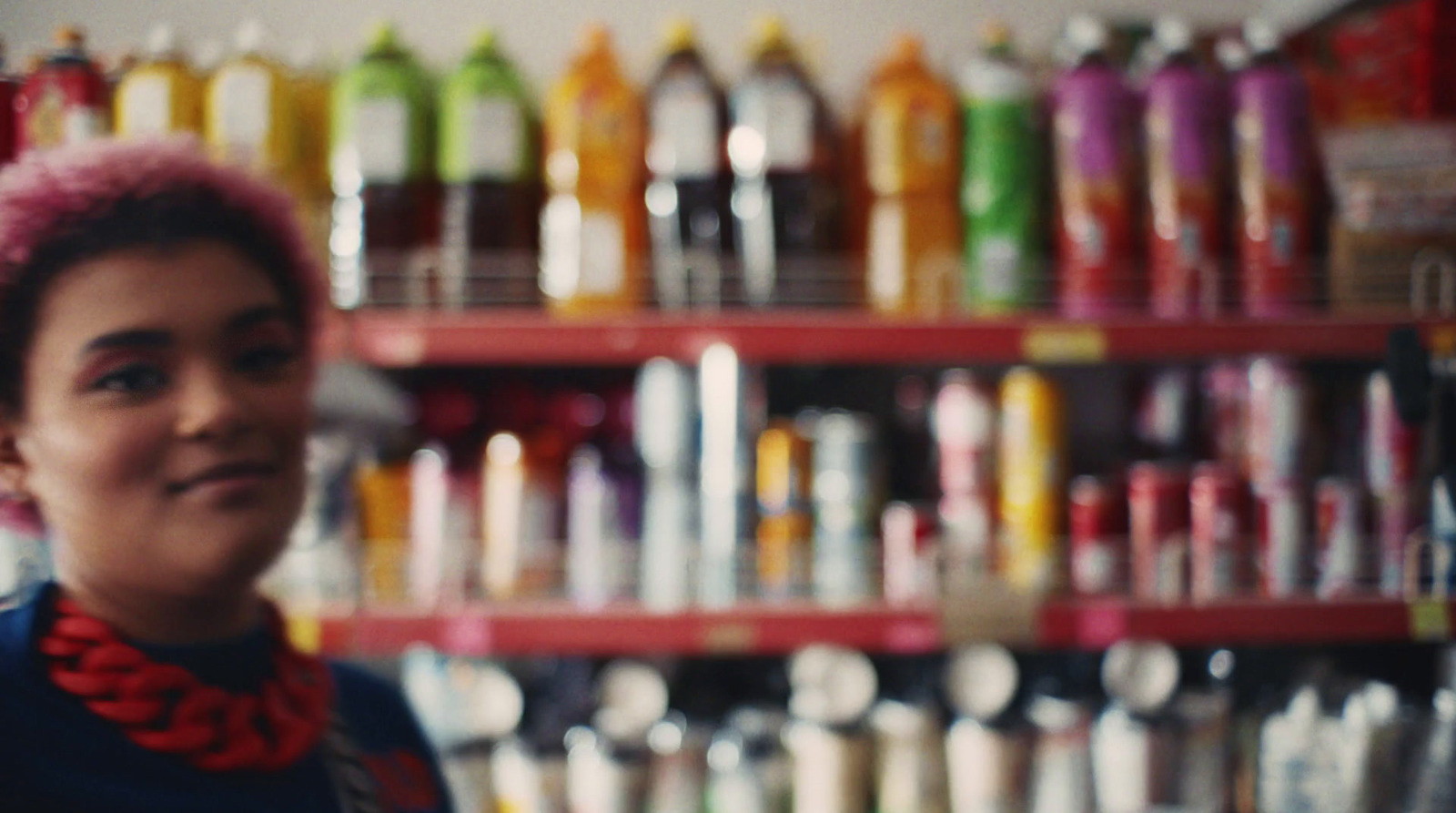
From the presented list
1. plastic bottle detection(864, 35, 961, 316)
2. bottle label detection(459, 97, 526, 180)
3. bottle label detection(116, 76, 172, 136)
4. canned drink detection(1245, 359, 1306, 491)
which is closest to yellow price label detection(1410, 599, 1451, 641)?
canned drink detection(1245, 359, 1306, 491)

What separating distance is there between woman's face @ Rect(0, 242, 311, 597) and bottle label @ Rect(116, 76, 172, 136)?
135 centimetres

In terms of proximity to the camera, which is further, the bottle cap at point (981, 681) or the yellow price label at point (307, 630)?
the bottle cap at point (981, 681)

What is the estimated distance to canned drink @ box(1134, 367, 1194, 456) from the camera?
1.97 meters

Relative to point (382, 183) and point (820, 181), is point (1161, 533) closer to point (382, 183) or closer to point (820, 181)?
point (820, 181)

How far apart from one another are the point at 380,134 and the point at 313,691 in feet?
4.17

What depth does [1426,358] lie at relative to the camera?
139 centimetres

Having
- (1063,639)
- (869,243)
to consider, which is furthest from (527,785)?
(869,243)

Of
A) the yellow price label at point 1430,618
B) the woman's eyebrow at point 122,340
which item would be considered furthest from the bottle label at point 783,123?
the woman's eyebrow at point 122,340

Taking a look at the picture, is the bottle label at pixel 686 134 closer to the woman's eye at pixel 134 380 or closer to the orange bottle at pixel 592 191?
the orange bottle at pixel 592 191

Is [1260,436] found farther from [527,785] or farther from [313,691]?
[313,691]

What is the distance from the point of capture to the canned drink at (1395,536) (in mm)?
1763

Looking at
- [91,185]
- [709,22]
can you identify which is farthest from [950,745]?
[91,185]

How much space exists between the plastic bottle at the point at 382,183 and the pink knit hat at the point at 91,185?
1160 millimetres

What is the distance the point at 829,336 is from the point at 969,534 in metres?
0.40
